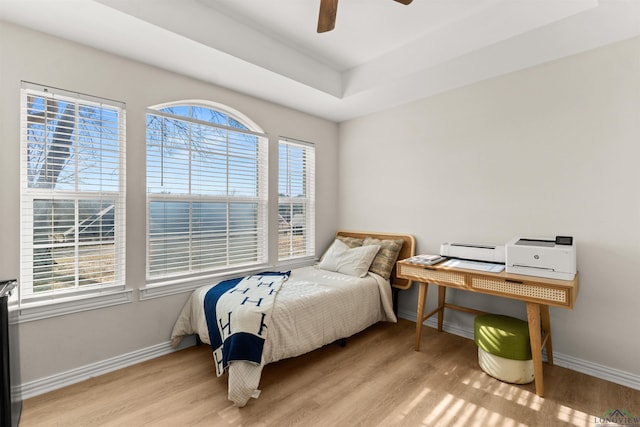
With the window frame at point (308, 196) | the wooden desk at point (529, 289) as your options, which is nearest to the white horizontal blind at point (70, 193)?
the window frame at point (308, 196)

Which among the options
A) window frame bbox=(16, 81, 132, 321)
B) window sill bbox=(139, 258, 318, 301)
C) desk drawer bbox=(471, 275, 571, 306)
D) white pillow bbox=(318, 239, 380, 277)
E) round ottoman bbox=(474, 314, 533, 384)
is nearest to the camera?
desk drawer bbox=(471, 275, 571, 306)

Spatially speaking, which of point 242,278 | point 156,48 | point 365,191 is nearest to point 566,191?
point 365,191

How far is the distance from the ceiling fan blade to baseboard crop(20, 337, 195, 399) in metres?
2.71

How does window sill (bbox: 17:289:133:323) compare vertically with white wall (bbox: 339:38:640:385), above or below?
below

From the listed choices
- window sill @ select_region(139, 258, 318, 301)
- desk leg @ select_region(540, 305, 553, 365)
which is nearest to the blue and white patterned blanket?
window sill @ select_region(139, 258, 318, 301)

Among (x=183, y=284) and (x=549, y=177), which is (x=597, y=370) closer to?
(x=549, y=177)

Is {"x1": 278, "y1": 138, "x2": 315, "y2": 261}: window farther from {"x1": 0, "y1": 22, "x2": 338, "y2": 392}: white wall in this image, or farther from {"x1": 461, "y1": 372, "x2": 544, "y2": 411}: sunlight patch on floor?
{"x1": 461, "y1": 372, "x2": 544, "y2": 411}: sunlight patch on floor

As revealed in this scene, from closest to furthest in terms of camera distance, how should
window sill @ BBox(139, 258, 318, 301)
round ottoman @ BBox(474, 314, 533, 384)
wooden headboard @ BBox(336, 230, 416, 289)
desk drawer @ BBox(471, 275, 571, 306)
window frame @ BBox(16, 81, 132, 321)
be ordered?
1. desk drawer @ BBox(471, 275, 571, 306)
2. window frame @ BBox(16, 81, 132, 321)
3. round ottoman @ BBox(474, 314, 533, 384)
4. window sill @ BBox(139, 258, 318, 301)
5. wooden headboard @ BBox(336, 230, 416, 289)

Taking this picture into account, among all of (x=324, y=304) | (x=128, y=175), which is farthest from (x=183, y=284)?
(x=324, y=304)

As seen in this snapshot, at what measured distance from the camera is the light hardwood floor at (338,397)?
177cm

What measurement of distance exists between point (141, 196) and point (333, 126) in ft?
8.23

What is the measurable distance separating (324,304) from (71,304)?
1.84 metres

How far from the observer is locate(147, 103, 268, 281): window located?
2.59 meters

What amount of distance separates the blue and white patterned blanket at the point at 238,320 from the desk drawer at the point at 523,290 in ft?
5.13
